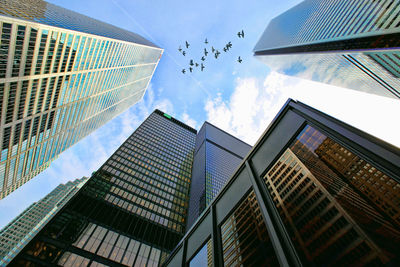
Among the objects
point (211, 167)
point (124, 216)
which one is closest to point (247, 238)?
point (124, 216)

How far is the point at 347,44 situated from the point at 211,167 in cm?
6918

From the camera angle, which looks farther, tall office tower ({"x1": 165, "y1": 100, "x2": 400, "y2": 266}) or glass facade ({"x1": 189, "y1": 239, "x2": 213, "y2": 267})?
glass facade ({"x1": 189, "y1": 239, "x2": 213, "y2": 267})

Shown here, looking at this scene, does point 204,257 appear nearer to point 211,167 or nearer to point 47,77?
point 47,77

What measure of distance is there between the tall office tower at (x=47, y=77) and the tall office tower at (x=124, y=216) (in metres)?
28.8

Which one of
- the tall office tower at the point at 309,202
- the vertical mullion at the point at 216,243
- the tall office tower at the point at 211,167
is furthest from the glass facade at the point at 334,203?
the tall office tower at the point at 211,167

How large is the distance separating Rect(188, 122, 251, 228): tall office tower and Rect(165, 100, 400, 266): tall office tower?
3956 cm

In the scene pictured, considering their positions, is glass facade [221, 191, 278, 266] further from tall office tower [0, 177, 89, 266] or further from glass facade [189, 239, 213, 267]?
tall office tower [0, 177, 89, 266]

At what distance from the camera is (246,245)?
11.2 m

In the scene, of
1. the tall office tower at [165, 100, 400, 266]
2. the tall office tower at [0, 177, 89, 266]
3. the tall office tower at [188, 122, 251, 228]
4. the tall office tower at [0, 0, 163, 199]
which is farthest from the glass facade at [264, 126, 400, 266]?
the tall office tower at [0, 177, 89, 266]

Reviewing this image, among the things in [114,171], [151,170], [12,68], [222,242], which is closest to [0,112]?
[12,68]

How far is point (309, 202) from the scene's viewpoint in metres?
9.05

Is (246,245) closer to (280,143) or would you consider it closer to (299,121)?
(280,143)

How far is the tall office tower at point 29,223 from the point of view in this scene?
390 ft

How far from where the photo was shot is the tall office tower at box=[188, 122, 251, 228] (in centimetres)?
6788
